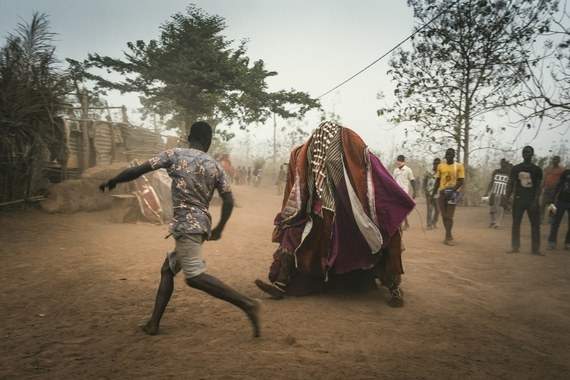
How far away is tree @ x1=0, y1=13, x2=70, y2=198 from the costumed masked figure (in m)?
6.85

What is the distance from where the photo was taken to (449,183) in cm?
794

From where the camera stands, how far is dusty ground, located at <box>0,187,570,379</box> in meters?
2.52

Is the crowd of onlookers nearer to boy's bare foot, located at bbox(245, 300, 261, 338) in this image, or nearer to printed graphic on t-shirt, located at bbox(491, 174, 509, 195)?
printed graphic on t-shirt, located at bbox(491, 174, 509, 195)

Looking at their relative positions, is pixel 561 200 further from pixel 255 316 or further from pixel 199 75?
pixel 199 75

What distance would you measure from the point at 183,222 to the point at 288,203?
150 cm

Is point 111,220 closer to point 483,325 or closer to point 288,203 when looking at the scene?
point 288,203

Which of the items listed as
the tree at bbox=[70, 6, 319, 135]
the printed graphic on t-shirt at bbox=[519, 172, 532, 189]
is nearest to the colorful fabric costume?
the printed graphic on t-shirt at bbox=[519, 172, 532, 189]

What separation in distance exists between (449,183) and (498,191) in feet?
12.0

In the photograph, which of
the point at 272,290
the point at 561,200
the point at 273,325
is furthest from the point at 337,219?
the point at 561,200

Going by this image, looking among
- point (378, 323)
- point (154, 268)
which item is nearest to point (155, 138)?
point (154, 268)

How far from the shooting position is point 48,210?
938 centimetres

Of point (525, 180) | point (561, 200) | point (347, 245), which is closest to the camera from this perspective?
point (347, 245)

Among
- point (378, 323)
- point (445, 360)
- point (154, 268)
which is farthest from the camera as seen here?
point (154, 268)

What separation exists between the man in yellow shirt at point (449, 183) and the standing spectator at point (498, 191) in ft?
8.80
